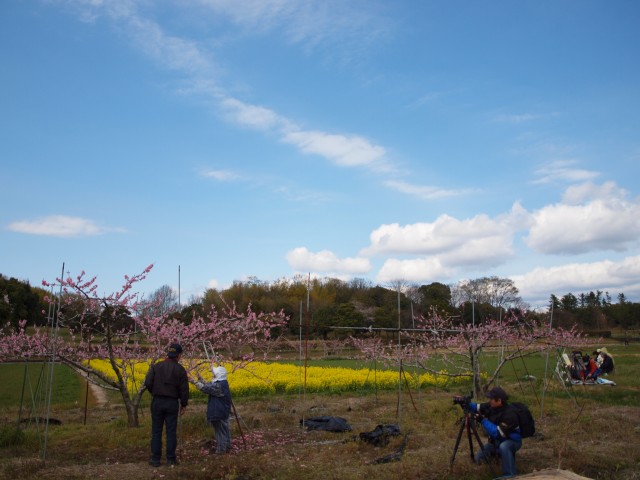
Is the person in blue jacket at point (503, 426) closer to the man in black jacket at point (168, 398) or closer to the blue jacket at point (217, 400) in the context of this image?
the blue jacket at point (217, 400)

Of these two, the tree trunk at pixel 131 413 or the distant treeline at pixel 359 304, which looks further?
the distant treeline at pixel 359 304

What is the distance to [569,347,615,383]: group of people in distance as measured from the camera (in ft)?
54.5

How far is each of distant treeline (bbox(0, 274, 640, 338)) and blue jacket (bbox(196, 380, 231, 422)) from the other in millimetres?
5453

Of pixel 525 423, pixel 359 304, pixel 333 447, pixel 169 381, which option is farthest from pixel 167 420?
pixel 359 304

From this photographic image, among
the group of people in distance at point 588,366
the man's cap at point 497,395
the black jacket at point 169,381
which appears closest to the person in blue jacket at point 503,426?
the man's cap at point 497,395

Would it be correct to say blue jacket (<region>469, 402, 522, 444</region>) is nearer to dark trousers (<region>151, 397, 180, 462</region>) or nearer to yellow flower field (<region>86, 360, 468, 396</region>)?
dark trousers (<region>151, 397, 180, 462</region>)

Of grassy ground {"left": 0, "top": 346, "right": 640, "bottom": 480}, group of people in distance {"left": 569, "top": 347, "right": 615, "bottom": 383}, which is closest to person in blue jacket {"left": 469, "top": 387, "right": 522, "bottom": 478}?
grassy ground {"left": 0, "top": 346, "right": 640, "bottom": 480}

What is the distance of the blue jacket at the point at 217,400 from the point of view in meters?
7.92

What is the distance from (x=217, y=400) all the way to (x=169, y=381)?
891 millimetres

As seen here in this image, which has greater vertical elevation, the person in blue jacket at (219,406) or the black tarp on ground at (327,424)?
the person in blue jacket at (219,406)

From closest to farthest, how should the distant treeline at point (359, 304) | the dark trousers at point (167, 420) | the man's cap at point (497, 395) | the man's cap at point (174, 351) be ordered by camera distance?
the man's cap at point (497, 395) → the dark trousers at point (167, 420) → the man's cap at point (174, 351) → the distant treeline at point (359, 304)

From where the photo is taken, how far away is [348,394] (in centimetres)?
1653

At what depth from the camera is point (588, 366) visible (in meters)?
16.8

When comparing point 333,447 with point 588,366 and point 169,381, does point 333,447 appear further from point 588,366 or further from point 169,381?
point 588,366
